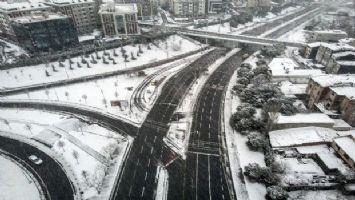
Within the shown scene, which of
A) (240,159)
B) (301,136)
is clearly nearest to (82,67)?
(240,159)

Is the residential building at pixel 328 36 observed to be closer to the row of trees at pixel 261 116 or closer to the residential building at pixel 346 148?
the row of trees at pixel 261 116

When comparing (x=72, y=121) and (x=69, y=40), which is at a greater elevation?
(x=69, y=40)

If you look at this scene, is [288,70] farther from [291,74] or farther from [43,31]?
[43,31]

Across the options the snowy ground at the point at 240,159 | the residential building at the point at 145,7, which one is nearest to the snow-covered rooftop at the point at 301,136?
the snowy ground at the point at 240,159

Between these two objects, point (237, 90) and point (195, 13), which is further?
point (195, 13)

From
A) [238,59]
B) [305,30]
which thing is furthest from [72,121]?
[305,30]

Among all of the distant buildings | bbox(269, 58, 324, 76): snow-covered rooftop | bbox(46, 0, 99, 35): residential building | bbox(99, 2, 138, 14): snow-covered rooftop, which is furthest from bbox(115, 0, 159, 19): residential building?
the distant buildings

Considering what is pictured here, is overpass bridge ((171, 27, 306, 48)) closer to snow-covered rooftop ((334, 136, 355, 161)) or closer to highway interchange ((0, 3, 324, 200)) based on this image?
highway interchange ((0, 3, 324, 200))

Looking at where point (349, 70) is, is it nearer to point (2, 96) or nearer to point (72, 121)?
point (72, 121)
